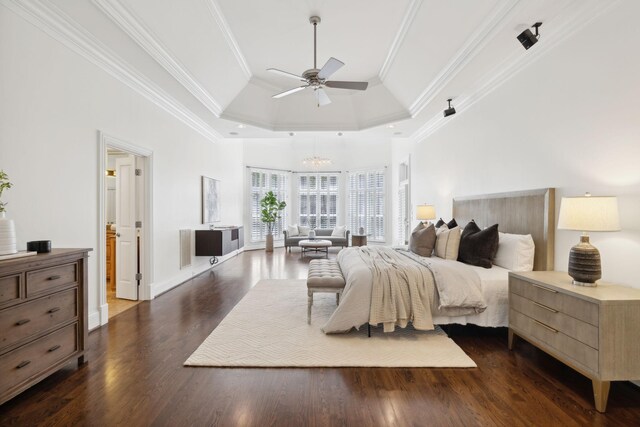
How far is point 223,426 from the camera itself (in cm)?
183

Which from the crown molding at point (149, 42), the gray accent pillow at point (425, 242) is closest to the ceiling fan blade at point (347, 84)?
the crown molding at point (149, 42)

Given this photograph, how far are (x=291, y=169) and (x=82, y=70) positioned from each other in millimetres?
7553

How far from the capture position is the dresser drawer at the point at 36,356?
1.92 meters

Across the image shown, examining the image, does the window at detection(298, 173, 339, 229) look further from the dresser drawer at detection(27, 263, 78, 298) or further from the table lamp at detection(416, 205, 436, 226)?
the dresser drawer at detection(27, 263, 78, 298)

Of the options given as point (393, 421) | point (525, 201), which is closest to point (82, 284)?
point (393, 421)

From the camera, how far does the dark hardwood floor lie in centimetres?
190

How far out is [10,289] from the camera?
1967 millimetres

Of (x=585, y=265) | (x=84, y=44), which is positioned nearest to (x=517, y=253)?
(x=585, y=265)

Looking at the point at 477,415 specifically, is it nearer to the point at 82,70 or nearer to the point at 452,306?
the point at 452,306

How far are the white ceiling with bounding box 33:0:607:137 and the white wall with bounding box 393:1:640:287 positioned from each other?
0.77 ft

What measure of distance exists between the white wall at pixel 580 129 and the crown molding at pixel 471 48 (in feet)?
1.80

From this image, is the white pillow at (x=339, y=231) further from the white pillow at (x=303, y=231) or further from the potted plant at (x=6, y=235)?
the potted plant at (x=6, y=235)

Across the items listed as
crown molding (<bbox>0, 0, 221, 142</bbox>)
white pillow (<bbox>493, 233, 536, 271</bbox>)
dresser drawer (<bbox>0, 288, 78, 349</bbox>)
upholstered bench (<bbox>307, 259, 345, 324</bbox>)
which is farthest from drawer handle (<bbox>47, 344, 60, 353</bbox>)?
white pillow (<bbox>493, 233, 536, 271</bbox>)

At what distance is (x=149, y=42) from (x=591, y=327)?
460cm
